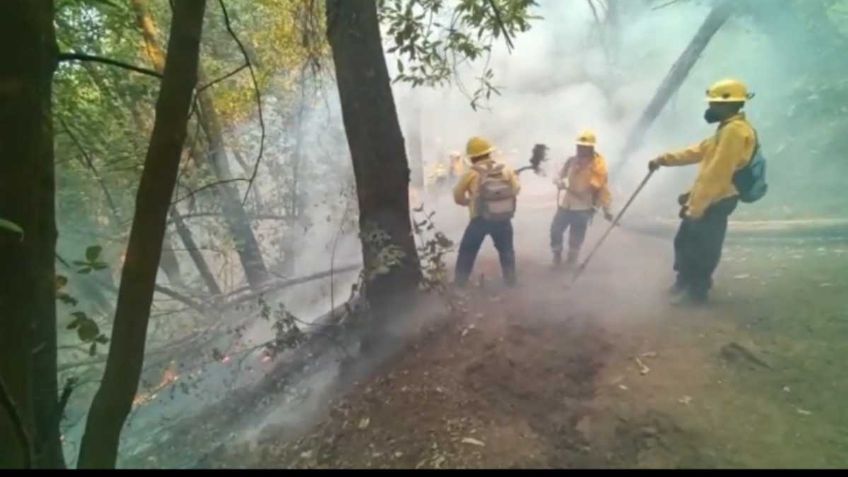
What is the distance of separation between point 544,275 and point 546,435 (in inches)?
138

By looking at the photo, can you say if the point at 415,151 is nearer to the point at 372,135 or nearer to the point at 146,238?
the point at 372,135

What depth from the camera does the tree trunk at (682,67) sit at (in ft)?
29.9

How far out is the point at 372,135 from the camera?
4770 mm

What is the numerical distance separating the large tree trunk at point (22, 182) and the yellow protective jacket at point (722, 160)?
5.01 meters

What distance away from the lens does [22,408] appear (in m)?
1.36

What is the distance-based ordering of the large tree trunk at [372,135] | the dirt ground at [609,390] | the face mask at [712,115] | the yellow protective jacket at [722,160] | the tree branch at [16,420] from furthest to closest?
the face mask at [712,115] → the yellow protective jacket at [722,160] → the large tree trunk at [372,135] → the dirt ground at [609,390] → the tree branch at [16,420]

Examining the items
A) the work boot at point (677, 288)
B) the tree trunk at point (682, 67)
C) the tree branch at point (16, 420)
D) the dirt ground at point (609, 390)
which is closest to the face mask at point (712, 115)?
the work boot at point (677, 288)

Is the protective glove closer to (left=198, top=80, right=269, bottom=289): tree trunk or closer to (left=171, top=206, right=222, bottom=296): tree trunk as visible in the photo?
(left=198, top=80, right=269, bottom=289): tree trunk

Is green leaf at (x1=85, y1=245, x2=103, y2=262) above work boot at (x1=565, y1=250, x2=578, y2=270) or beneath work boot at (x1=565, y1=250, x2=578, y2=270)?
above

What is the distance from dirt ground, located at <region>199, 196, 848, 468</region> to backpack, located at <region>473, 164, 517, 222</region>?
1.01 metres

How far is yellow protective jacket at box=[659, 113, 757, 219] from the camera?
495 cm

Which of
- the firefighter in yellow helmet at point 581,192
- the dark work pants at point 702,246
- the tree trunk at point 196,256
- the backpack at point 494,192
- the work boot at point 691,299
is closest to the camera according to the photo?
the dark work pants at point 702,246

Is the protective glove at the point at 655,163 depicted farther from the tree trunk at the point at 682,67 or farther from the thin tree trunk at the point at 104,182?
the thin tree trunk at the point at 104,182

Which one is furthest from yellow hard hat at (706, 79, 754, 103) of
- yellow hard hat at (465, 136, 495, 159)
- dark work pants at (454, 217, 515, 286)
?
dark work pants at (454, 217, 515, 286)
